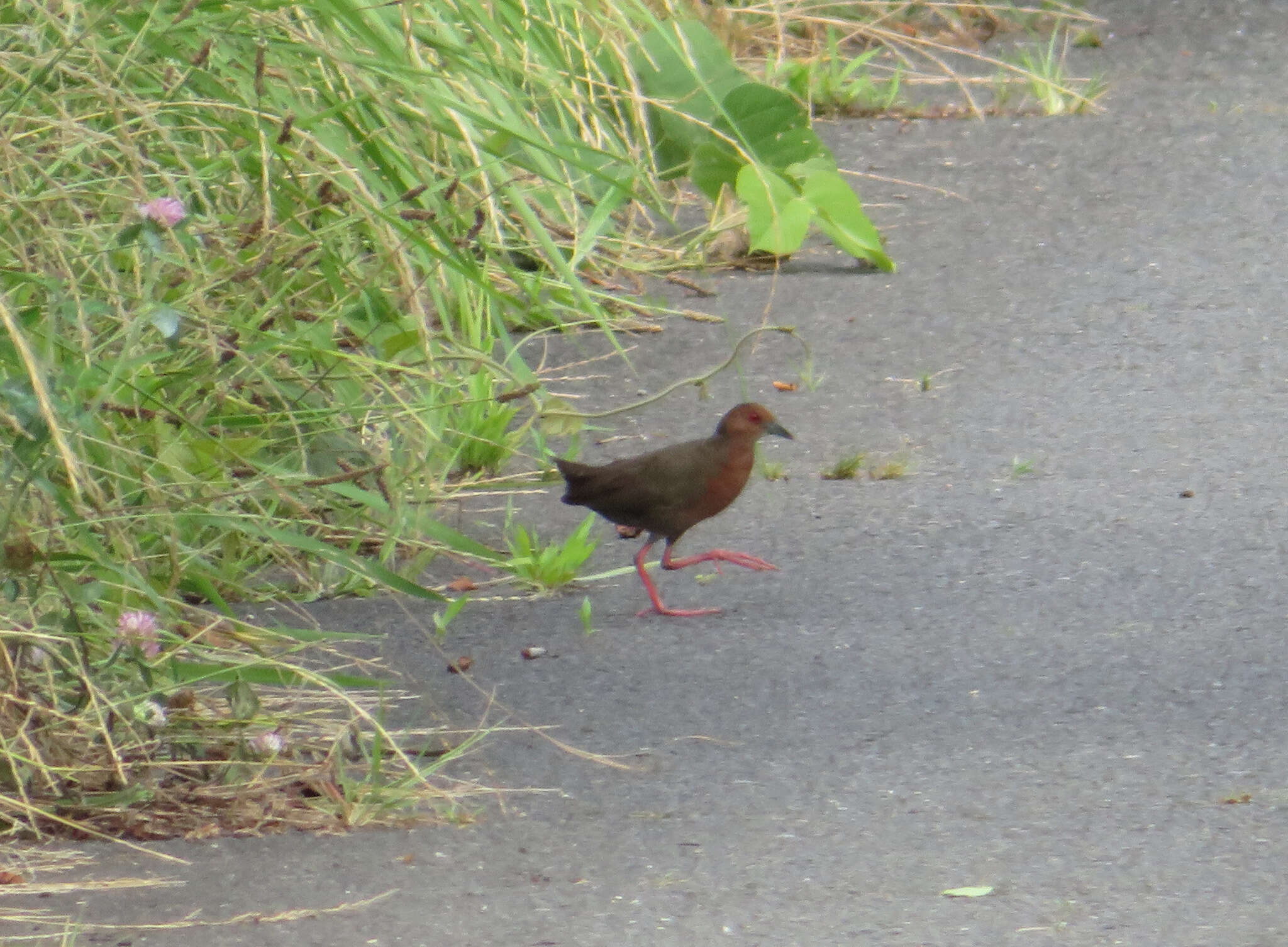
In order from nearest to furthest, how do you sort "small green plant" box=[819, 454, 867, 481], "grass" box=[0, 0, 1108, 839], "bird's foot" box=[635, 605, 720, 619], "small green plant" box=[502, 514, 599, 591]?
"grass" box=[0, 0, 1108, 839], "bird's foot" box=[635, 605, 720, 619], "small green plant" box=[502, 514, 599, 591], "small green plant" box=[819, 454, 867, 481]

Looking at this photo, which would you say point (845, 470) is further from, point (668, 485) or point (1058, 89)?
point (1058, 89)

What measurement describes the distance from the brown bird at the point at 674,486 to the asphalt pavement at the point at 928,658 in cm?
15

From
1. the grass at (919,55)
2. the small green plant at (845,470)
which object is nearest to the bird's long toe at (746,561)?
the small green plant at (845,470)

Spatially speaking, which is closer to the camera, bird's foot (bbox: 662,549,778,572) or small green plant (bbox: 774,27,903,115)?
bird's foot (bbox: 662,549,778,572)

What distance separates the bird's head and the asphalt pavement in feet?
0.92

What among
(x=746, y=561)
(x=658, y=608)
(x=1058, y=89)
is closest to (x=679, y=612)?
(x=658, y=608)

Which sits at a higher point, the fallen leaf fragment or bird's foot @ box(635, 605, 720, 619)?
the fallen leaf fragment

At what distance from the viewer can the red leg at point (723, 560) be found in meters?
4.51

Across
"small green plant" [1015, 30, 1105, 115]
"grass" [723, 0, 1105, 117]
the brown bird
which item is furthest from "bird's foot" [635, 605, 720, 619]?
"small green plant" [1015, 30, 1105, 115]

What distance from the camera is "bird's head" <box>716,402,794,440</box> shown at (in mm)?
4676

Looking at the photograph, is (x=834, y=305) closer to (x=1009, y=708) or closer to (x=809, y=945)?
(x=1009, y=708)

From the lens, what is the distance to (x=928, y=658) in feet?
13.0

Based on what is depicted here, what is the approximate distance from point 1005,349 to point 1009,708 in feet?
8.21

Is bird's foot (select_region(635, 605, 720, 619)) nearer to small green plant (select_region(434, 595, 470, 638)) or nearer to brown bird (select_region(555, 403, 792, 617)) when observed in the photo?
brown bird (select_region(555, 403, 792, 617))
